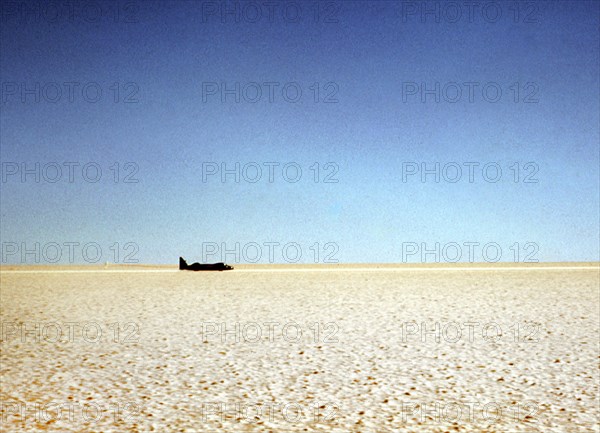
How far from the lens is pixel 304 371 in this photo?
5.68 m

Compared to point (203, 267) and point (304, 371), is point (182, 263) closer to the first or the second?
point (203, 267)

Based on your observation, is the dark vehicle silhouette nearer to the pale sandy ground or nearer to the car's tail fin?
the car's tail fin

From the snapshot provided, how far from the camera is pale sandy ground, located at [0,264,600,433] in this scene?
4.11m

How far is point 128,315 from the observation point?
10438mm

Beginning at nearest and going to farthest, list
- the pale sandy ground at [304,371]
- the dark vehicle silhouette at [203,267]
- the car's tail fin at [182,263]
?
the pale sandy ground at [304,371], the dark vehicle silhouette at [203,267], the car's tail fin at [182,263]

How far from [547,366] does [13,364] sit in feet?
20.3

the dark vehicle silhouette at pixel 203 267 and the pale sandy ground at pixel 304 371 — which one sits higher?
the dark vehicle silhouette at pixel 203 267

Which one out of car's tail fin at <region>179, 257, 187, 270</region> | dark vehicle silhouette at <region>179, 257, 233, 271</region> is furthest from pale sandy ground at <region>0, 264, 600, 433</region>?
car's tail fin at <region>179, 257, 187, 270</region>

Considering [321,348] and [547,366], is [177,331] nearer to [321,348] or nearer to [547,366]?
[321,348]

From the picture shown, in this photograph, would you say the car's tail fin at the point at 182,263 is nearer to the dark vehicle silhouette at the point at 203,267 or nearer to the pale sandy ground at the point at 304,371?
the dark vehicle silhouette at the point at 203,267

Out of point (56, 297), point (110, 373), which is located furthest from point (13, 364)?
point (56, 297)

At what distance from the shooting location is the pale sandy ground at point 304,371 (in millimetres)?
4109

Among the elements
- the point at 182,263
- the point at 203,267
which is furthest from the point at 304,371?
the point at 182,263

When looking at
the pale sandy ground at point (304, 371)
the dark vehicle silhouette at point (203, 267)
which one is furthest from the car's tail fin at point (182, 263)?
the pale sandy ground at point (304, 371)
